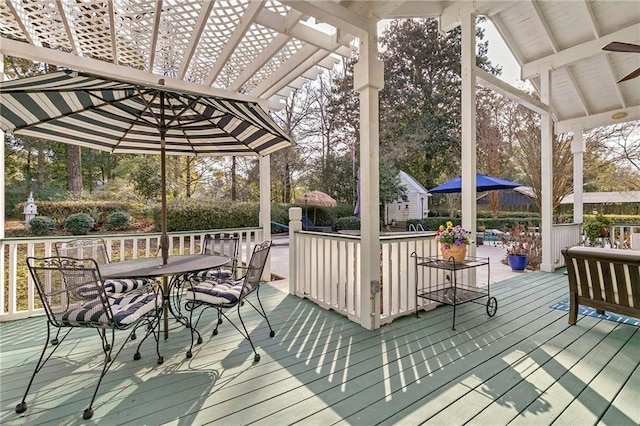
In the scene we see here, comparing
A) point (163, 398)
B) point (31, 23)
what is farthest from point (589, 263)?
point (31, 23)

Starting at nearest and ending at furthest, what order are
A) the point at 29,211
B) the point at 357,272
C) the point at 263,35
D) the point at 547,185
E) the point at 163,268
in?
the point at 163,268 < the point at 357,272 < the point at 263,35 < the point at 547,185 < the point at 29,211

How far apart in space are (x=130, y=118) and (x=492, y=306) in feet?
14.4

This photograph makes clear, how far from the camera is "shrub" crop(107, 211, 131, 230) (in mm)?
9633

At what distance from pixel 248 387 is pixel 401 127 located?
14.6 meters

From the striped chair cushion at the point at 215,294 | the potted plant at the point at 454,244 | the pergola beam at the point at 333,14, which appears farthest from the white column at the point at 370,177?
the striped chair cushion at the point at 215,294

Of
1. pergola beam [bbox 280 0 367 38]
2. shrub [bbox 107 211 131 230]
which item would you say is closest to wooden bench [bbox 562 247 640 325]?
pergola beam [bbox 280 0 367 38]

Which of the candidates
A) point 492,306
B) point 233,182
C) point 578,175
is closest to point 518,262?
point 578,175

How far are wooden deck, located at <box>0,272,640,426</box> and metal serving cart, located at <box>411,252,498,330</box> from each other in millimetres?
245

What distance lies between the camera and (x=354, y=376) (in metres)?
2.22

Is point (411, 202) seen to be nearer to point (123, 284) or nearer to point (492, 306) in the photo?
point (492, 306)

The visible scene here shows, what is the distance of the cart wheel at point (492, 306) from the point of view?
3.42m

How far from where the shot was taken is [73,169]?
10898mm

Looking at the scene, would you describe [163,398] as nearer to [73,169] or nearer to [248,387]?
[248,387]

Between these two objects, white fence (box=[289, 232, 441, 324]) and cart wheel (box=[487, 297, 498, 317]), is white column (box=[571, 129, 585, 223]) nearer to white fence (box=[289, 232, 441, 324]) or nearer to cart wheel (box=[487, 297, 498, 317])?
cart wheel (box=[487, 297, 498, 317])
